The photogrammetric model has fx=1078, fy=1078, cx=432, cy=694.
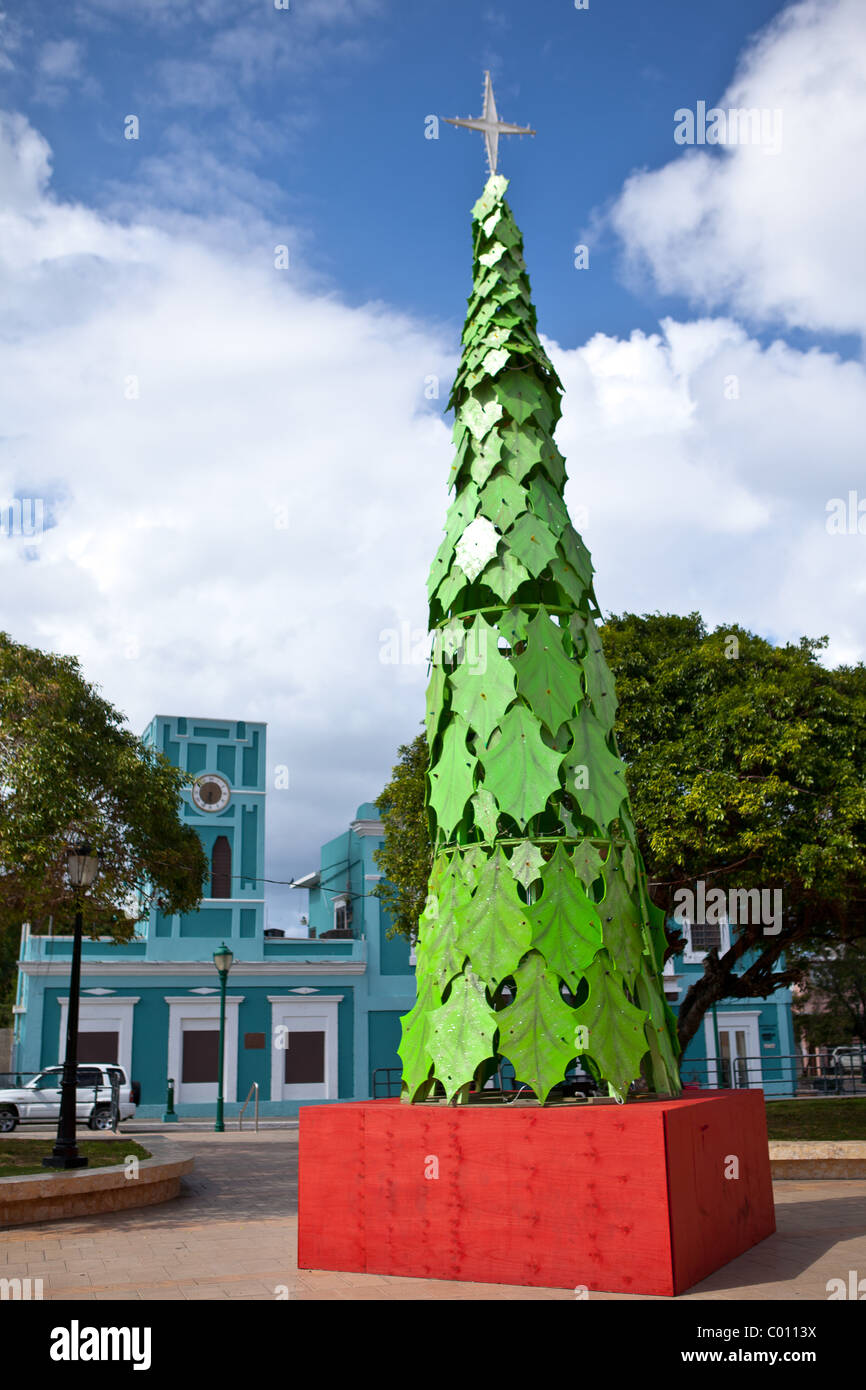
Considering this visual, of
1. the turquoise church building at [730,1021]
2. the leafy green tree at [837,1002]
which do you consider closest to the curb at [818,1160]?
the turquoise church building at [730,1021]

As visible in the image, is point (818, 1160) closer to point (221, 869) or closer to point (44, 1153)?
point (44, 1153)

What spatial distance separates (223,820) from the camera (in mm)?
31031

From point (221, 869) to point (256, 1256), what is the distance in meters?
22.8

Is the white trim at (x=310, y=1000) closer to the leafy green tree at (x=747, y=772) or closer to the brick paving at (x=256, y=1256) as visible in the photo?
the leafy green tree at (x=747, y=772)

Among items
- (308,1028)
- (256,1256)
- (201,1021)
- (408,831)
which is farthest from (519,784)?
(308,1028)

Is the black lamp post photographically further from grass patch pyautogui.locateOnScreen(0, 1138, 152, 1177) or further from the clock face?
the clock face

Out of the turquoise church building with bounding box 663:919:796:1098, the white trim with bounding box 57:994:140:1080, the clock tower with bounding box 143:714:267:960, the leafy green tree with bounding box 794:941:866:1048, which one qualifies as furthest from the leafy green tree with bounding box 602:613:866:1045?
the leafy green tree with bounding box 794:941:866:1048

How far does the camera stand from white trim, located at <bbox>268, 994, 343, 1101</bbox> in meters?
29.5

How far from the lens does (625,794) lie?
8.28 meters

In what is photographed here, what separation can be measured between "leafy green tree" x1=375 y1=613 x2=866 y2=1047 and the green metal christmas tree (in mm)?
5805

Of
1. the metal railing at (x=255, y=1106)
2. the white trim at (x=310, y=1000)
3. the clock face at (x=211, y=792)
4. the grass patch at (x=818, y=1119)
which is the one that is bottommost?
the metal railing at (x=255, y=1106)

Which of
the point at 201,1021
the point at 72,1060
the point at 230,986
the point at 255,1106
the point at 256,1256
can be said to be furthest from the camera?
the point at 230,986

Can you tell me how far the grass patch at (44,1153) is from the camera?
40.3 ft

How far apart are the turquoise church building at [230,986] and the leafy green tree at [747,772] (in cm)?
1503
